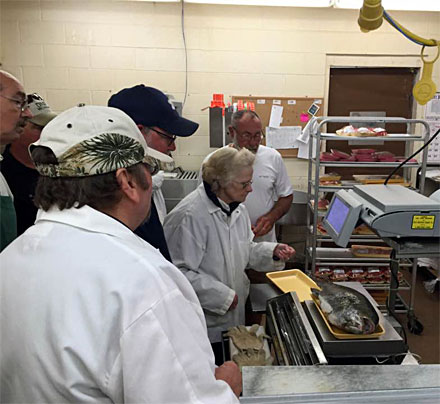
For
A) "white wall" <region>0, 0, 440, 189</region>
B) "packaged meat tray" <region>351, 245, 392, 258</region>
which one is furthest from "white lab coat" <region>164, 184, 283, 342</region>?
"white wall" <region>0, 0, 440, 189</region>

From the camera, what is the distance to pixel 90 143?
747mm

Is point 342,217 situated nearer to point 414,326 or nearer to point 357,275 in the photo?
point 357,275

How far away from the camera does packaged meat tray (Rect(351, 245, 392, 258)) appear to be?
9.80 feet

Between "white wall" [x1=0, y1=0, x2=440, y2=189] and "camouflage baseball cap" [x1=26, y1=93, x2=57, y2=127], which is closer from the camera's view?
"camouflage baseball cap" [x1=26, y1=93, x2=57, y2=127]

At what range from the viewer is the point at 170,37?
346 centimetres

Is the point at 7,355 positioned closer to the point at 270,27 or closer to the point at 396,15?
the point at 270,27

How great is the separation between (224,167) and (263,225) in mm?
980

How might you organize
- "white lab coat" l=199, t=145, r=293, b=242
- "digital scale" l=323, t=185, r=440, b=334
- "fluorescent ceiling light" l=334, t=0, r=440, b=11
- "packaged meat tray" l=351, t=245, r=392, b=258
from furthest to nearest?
1. "fluorescent ceiling light" l=334, t=0, r=440, b=11
2. "packaged meat tray" l=351, t=245, r=392, b=258
3. "white lab coat" l=199, t=145, r=293, b=242
4. "digital scale" l=323, t=185, r=440, b=334

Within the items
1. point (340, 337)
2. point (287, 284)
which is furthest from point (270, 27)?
point (340, 337)

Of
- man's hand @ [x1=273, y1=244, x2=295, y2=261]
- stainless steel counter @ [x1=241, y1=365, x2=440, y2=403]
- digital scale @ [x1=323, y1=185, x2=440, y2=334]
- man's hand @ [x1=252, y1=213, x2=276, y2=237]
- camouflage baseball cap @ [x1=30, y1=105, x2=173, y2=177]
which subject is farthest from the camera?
man's hand @ [x1=252, y1=213, x2=276, y2=237]

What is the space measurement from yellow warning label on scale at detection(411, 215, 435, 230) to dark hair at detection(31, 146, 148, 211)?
77 cm

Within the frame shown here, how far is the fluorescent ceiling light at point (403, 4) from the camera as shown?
126 inches

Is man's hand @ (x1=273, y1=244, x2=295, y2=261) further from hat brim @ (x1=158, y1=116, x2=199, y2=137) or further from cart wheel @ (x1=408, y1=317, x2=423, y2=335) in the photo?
cart wheel @ (x1=408, y1=317, x2=423, y2=335)

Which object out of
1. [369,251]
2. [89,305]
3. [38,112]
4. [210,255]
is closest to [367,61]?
[369,251]
